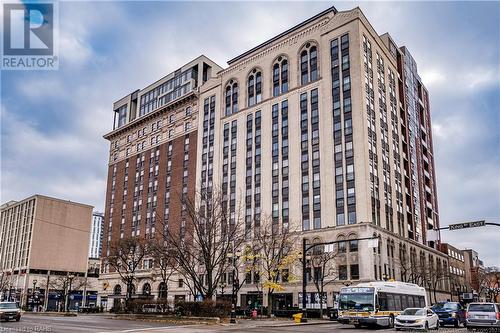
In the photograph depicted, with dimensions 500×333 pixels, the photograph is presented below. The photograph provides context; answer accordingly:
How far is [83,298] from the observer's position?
12012 cm

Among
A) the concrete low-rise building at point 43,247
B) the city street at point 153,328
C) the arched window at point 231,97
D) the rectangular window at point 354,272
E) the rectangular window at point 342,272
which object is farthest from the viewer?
the concrete low-rise building at point 43,247

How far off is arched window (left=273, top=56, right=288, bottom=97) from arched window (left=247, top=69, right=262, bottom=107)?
339 cm

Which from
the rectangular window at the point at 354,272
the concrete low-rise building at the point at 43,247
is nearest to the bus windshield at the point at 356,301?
the rectangular window at the point at 354,272

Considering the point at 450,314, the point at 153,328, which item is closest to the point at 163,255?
the point at 153,328

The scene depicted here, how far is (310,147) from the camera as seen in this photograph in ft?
232

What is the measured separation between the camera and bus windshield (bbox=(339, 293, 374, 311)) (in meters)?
32.8

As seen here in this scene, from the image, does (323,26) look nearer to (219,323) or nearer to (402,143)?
(402,143)

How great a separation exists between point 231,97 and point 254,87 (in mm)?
5743

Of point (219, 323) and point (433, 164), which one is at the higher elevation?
point (433, 164)

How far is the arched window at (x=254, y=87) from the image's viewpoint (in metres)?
A: 81.6

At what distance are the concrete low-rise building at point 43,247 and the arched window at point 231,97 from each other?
61575 mm

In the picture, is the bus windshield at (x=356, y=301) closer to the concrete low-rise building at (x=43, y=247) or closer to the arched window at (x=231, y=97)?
the arched window at (x=231, y=97)

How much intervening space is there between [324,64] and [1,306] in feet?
180

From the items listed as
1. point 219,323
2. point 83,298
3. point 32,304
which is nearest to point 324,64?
point 219,323
